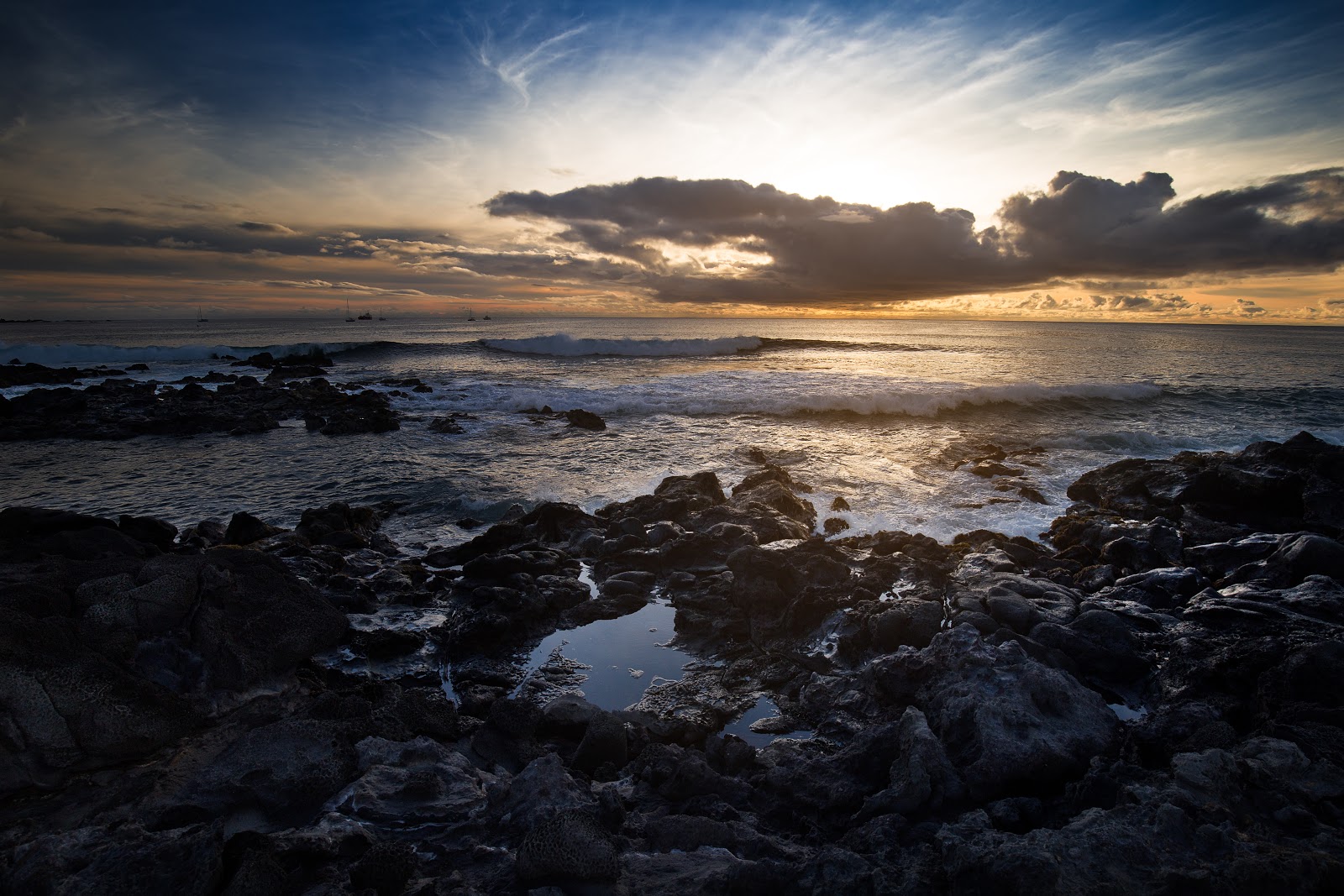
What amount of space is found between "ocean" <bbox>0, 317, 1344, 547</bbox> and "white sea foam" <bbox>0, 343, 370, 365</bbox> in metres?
7.29

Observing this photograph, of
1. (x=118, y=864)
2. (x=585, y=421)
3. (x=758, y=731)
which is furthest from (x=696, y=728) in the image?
(x=585, y=421)

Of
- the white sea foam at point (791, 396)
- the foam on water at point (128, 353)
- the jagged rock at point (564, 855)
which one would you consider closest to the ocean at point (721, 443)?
the white sea foam at point (791, 396)

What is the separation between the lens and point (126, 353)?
45.8 metres

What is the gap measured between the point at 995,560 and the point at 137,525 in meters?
10.9

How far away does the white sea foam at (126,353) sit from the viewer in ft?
137

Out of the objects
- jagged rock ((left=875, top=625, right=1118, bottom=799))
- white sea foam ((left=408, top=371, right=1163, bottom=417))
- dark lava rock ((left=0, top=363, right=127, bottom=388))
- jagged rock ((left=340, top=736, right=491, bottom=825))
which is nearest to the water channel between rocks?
jagged rock ((left=875, top=625, right=1118, bottom=799))

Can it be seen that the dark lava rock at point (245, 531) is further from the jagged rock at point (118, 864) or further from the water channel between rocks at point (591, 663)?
the jagged rock at point (118, 864)

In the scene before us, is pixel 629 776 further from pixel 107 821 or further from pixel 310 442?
pixel 310 442

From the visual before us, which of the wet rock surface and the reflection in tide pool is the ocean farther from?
the reflection in tide pool

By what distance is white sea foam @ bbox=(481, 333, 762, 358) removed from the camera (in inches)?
1997

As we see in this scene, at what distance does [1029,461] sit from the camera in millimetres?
14266

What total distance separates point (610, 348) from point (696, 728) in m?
49.2

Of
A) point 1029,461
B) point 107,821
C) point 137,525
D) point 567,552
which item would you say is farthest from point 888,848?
point 1029,461

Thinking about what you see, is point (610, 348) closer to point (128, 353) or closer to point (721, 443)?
point (128, 353)
